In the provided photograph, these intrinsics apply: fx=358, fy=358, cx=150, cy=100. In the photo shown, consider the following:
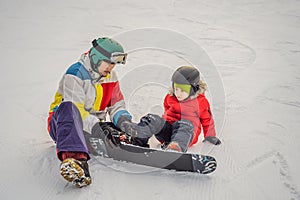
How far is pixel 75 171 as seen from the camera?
132 cm

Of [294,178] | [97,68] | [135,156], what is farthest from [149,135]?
[294,178]

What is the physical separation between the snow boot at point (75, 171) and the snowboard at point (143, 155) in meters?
0.22

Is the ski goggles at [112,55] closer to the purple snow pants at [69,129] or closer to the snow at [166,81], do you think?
the purple snow pants at [69,129]

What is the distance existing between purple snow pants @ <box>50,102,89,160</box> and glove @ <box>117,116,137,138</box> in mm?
243

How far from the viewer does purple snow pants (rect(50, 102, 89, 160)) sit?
1.38 metres

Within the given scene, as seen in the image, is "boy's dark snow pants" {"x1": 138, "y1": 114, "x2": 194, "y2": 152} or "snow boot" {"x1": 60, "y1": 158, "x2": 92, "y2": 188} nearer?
"snow boot" {"x1": 60, "y1": 158, "x2": 92, "y2": 188}

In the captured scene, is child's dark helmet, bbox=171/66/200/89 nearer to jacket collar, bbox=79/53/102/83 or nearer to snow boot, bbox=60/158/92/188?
jacket collar, bbox=79/53/102/83

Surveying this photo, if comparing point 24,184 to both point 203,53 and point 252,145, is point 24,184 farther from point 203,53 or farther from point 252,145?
point 203,53

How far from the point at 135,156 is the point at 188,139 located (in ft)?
0.86

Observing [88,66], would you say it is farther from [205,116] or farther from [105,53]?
[205,116]

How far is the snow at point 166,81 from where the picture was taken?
4.90 ft

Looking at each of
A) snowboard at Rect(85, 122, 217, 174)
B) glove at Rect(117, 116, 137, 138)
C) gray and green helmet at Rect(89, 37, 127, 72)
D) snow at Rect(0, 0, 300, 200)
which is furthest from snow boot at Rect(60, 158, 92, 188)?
gray and green helmet at Rect(89, 37, 127, 72)

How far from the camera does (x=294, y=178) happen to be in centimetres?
158

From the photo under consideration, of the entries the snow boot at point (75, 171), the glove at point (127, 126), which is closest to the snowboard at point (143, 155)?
the glove at point (127, 126)
